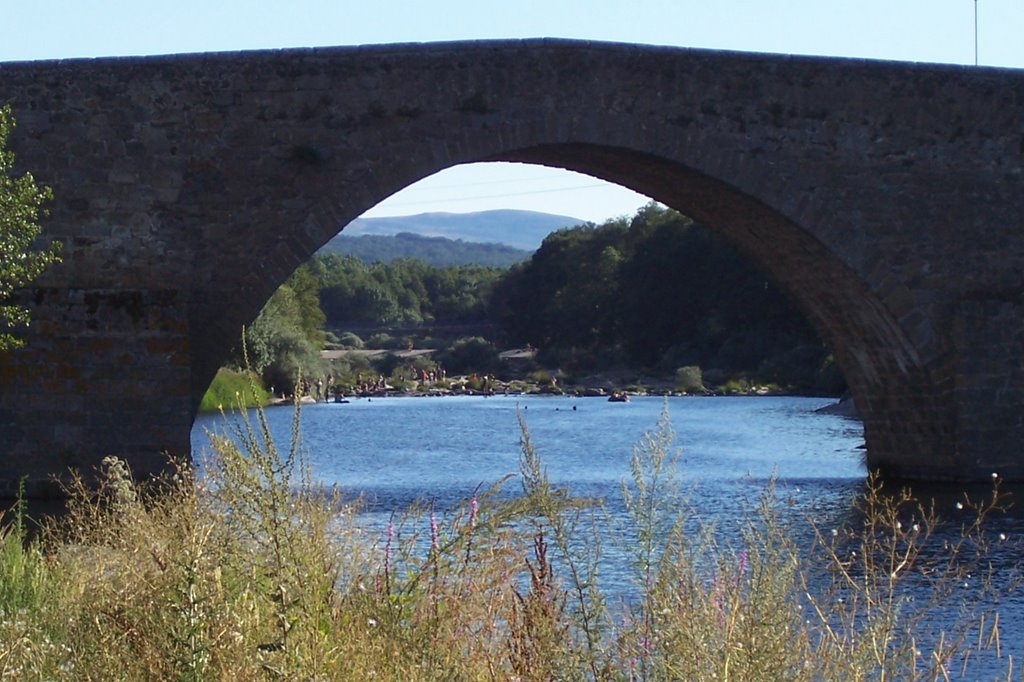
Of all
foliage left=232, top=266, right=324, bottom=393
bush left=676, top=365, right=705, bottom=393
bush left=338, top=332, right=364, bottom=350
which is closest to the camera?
foliage left=232, top=266, right=324, bottom=393

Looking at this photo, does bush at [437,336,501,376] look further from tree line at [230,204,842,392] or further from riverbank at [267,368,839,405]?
riverbank at [267,368,839,405]

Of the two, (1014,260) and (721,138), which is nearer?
(721,138)

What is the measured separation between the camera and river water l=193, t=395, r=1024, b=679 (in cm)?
1319

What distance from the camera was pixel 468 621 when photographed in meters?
4.53

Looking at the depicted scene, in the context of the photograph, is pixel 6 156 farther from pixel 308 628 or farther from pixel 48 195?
pixel 308 628

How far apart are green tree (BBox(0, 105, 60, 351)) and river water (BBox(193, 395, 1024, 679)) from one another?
230 cm

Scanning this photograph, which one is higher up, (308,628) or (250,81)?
(250,81)

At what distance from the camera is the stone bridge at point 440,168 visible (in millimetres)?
12844

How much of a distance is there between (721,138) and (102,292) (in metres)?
5.87

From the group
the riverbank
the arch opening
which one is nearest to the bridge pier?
the arch opening

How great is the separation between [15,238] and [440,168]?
4068 millimetres

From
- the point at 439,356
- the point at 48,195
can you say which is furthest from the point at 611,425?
the point at 439,356

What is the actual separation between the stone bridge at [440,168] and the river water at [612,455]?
1.37 meters

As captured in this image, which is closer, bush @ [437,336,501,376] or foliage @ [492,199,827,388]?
foliage @ [492,199,827,388]
